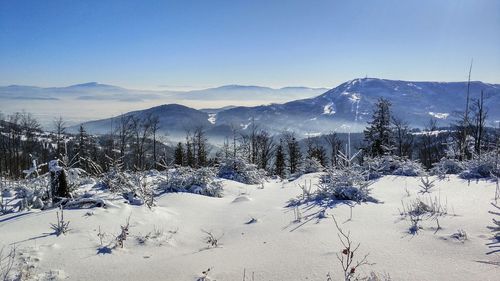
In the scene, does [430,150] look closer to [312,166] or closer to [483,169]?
[312,166]

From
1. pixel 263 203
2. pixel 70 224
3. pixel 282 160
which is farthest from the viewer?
pixel 282 160

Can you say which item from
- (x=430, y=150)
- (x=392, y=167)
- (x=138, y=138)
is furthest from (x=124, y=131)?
(x=430, y=150)

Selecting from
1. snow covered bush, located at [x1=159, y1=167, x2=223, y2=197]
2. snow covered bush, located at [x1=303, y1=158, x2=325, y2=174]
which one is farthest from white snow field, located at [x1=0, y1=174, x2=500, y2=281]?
snow covered bush, located at [x1=303, y1=158, x2=325, y2=174]

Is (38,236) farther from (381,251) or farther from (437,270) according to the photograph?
(437,270)

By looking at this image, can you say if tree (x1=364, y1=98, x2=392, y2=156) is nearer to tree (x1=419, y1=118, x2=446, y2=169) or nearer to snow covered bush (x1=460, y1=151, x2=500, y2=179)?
tree (x1=419, y1=118, x2=446, y2=169)

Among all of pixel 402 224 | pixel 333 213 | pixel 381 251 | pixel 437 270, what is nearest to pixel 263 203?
pixel 333 213

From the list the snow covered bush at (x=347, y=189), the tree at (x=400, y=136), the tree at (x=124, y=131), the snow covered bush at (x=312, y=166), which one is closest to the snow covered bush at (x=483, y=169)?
the snow covered bush at (x=347, y=189)

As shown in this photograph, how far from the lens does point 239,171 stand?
589 inches

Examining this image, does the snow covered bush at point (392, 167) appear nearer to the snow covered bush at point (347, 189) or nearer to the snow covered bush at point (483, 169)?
the snow covered bush at point (483, 169)

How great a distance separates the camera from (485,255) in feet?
→ 11.6

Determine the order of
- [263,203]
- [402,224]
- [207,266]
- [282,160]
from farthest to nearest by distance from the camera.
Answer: [282,160] < [263,203] < [402,224] < [207,266]

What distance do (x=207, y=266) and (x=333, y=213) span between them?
2632 millimetres

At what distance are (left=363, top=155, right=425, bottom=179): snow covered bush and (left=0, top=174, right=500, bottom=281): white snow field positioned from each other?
355cm

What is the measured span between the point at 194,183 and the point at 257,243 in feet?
18.8
